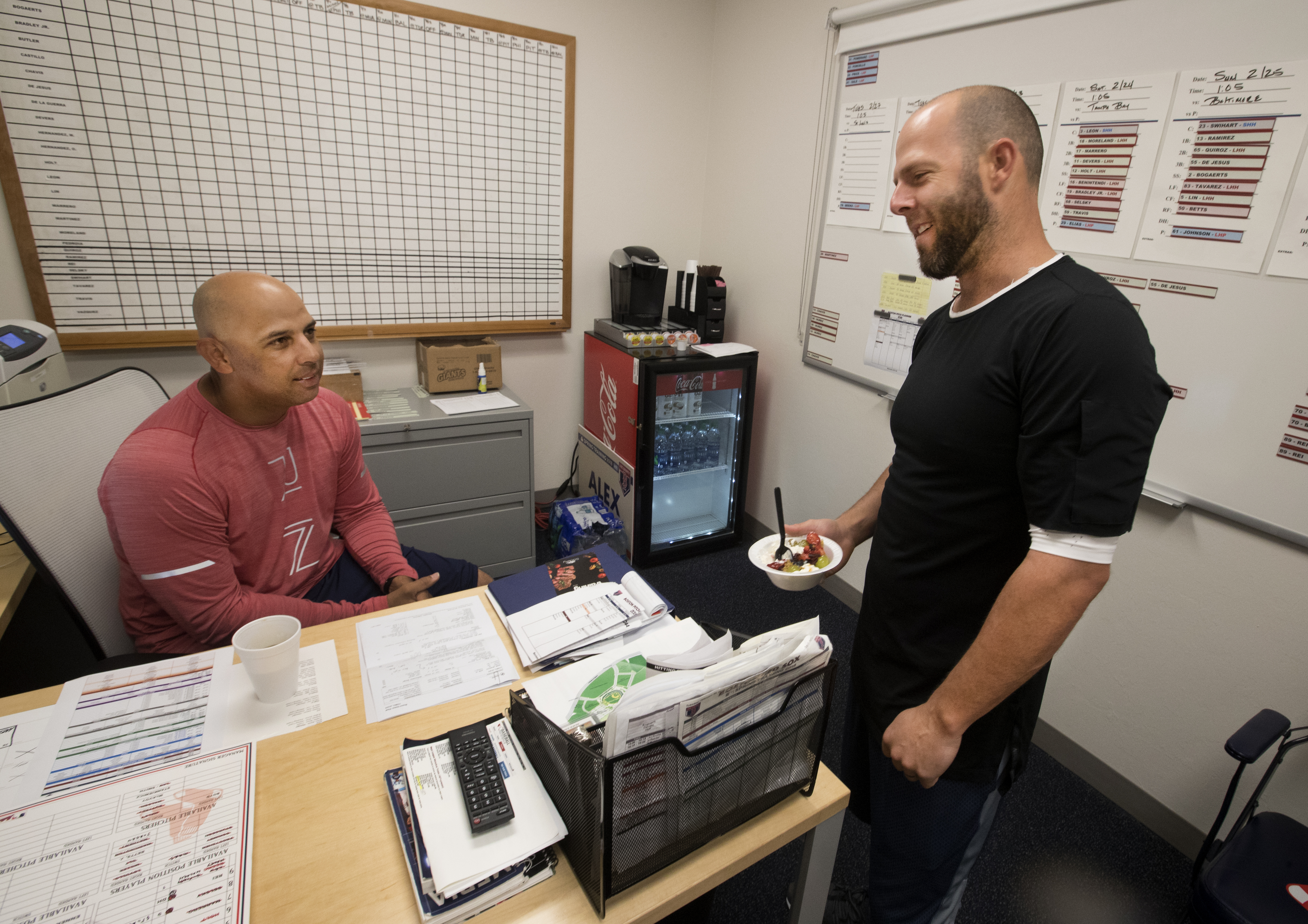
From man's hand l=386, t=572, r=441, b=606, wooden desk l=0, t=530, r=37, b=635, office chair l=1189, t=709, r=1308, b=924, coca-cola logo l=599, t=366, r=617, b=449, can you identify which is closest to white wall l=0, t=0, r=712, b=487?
coca-cola logo l=599, t=366, r=617, b=449

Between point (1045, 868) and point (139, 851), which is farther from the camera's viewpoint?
point (1045, 868)

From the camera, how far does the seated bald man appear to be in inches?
50.8

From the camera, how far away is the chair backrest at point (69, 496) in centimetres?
124

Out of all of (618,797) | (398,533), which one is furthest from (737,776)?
(398,533)

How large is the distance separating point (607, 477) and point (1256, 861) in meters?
2.47

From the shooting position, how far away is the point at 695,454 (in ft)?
10.1

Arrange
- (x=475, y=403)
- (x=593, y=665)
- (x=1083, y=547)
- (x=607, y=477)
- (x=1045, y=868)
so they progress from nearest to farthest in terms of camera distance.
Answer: (x=1083, y=547)
(x=593, y=665)
(x=1045, y=868)
(x=475, y=403)
(x=607, y=477)

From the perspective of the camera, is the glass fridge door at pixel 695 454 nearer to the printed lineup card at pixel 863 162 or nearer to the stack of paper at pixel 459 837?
the printed lineup card at pixel 863 162

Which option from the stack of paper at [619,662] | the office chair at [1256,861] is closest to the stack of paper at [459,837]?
the stack of paper at [619,662]

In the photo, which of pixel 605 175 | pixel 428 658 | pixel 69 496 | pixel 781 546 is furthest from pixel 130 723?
pixel 605 175

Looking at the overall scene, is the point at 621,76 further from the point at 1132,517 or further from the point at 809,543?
the point at 1132,517

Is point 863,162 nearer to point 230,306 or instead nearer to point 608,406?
point 608,406

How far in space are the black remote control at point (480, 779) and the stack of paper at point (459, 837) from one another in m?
0.01

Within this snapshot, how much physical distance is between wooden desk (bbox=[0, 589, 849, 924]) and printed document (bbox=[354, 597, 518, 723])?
2 centimetres
